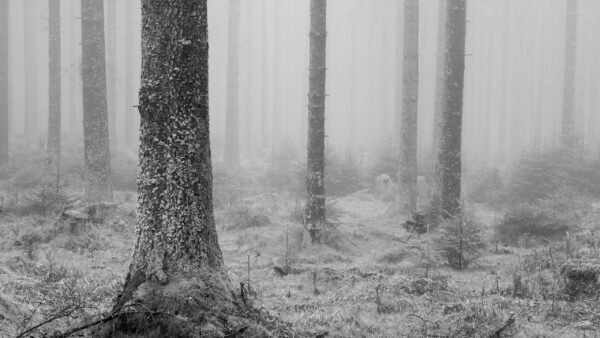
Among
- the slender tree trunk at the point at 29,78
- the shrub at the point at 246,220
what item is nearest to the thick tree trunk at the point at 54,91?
the shrub at the point at 246,220

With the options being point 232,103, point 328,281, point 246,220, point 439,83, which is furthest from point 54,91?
point 328,281

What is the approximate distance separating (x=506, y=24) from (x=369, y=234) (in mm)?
39209

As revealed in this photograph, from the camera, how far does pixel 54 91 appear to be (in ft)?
61.1

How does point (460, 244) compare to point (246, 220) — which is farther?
point (246, 220)

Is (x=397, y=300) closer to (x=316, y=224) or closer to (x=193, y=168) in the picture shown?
(x=193, y=168)

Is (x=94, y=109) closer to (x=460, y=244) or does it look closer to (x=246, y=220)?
(x=246, y=220)

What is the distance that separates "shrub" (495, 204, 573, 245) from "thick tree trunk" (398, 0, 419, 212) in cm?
326

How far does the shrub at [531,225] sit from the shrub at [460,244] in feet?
6.28

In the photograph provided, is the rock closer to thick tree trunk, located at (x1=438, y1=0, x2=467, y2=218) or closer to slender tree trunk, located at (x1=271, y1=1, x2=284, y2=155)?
thick tree trunk, located at (x1=438, y1=0, x2=467, y2=218)

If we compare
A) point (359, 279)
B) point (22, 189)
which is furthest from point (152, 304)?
point (22, 189)

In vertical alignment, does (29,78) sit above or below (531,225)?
above

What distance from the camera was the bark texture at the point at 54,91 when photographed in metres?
17.4

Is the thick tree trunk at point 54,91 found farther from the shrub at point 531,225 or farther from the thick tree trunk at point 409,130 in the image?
the shrub at point 531,225

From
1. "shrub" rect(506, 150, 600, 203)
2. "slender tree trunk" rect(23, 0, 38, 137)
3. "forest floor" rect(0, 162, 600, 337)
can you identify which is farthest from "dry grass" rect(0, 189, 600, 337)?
"slender tree trunk" rect(23, 0, 38, 137)
